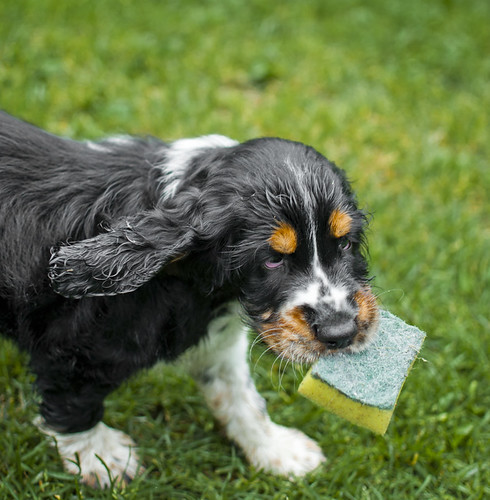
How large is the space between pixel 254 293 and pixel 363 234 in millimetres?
638

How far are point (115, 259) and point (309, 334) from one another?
35.7 inches

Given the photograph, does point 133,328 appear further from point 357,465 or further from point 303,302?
point 357,465

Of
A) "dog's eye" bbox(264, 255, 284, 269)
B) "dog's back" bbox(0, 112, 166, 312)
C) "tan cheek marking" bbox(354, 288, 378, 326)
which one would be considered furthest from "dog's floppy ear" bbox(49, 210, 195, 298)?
"tan cheek marking" bbox(354, 288, 378, 326)

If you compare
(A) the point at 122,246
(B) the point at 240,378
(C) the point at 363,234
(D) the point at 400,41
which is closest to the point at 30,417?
(B) the point at 240,378

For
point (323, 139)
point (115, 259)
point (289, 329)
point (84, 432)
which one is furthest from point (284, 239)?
point (323, 139)

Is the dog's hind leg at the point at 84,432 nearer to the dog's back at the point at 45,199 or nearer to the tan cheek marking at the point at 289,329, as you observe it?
the dog's back at the point at 45,199

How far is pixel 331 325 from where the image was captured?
10.2 feet

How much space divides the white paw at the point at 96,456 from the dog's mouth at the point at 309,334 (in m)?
1.17

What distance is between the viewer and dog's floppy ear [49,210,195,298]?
9.96ft

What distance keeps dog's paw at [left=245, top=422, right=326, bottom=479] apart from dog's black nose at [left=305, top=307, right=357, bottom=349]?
1.20m

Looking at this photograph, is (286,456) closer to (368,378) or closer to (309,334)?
(368,378)

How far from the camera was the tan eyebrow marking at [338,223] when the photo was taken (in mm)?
3139

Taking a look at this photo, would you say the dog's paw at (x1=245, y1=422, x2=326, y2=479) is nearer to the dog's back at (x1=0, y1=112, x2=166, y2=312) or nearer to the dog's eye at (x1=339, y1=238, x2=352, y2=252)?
the dog's eye at (x1=339, y1=238, x2=352, y2=252)

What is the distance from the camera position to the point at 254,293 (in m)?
3.26
